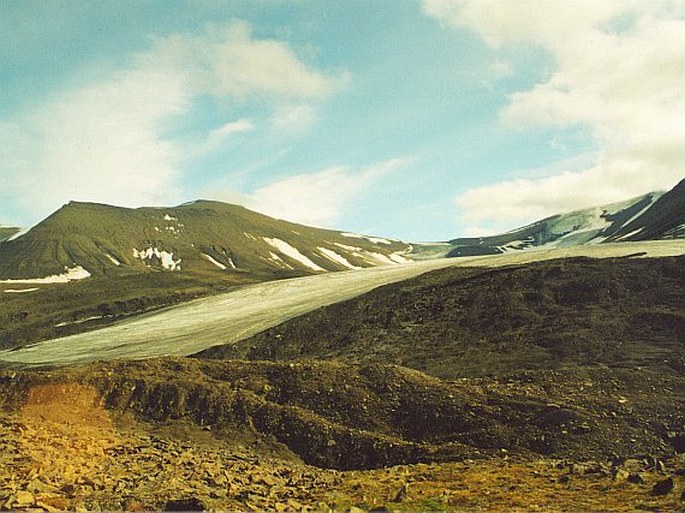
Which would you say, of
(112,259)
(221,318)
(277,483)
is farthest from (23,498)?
(112,259)

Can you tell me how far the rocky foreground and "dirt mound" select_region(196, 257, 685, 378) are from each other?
14.7 ft

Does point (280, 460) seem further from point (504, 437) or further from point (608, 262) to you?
point (608, 262)

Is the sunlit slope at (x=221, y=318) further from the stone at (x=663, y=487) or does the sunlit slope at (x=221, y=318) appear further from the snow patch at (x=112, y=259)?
the snow patch at (x=112, y=259)

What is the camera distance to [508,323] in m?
35.4

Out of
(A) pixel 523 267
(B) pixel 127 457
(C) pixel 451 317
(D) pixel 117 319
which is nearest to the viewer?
(B) pixel 127 457

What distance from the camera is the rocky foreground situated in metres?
13.3

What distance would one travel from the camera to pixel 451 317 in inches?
1542

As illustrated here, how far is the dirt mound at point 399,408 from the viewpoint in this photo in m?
18.9

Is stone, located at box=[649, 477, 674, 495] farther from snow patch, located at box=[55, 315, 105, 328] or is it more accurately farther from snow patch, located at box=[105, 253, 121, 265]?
snow patch, located at box=[105, 253, 121, 265]

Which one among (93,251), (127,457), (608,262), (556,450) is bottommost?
(556,450)

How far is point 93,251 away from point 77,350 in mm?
154961

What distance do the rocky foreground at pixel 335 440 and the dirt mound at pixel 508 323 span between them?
14.7 feet

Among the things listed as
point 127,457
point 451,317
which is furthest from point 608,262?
point 127,457

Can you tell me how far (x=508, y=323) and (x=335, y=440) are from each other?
1804 cm
